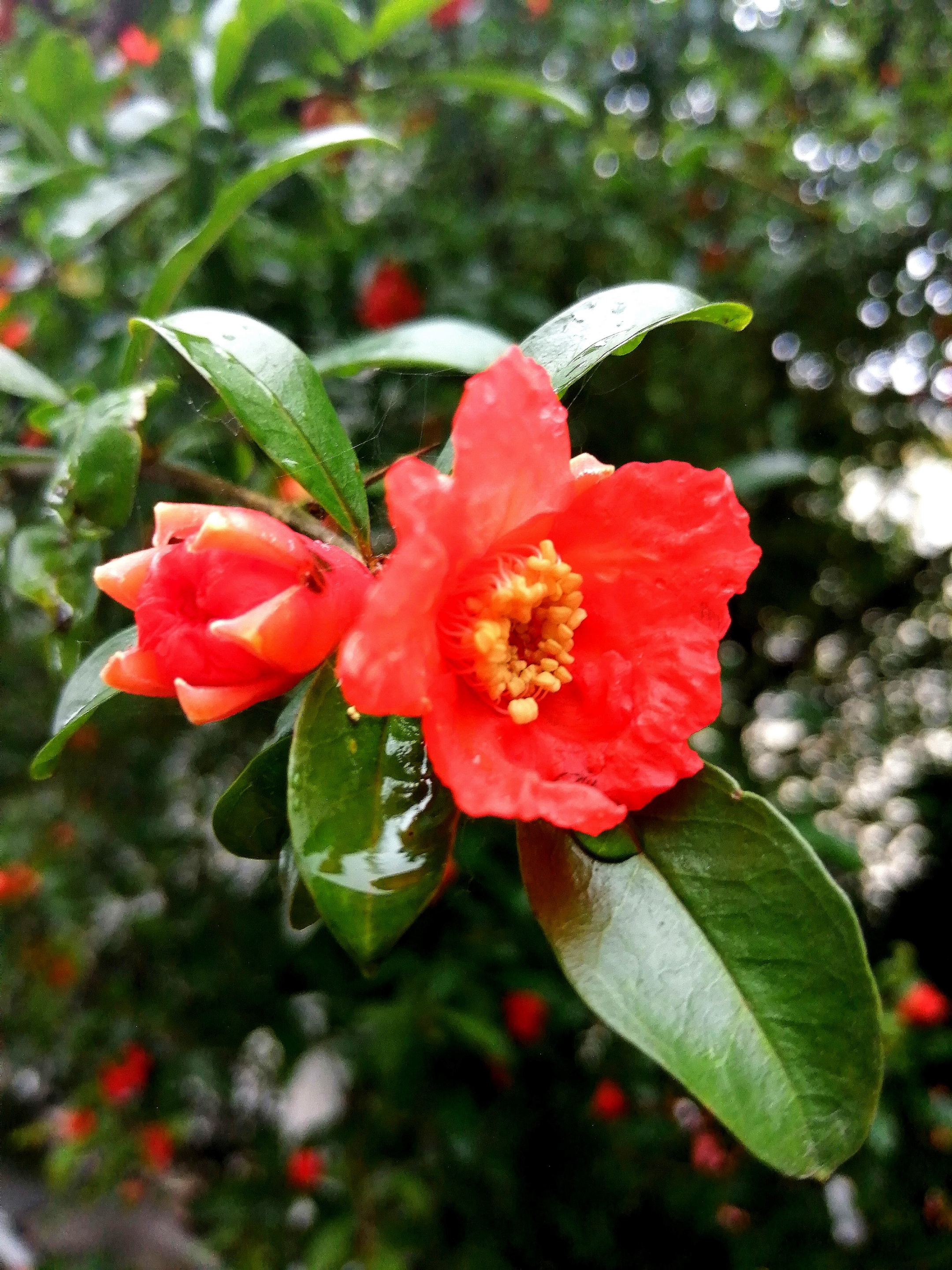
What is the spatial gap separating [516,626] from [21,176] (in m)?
0.88

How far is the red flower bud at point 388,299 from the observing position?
1431 mm

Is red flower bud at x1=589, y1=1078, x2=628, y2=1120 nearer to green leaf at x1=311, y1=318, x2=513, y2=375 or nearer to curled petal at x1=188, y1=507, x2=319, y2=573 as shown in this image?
green leaf at x1=311, y1=318, x2=513, y2=375

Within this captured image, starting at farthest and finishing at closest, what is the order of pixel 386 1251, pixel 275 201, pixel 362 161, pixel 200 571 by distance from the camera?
pixel 362 161 < pixel 386 1251 < pixel 275 201 < pixel 200 571

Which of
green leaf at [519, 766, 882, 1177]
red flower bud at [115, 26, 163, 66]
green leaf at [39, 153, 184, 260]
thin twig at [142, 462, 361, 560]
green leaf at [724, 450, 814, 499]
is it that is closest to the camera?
green leaf at [519, 766, 882, 1177]

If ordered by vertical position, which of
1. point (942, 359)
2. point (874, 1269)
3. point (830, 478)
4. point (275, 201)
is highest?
point (275, 201)

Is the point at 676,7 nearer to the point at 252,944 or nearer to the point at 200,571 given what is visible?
the point at 200,571

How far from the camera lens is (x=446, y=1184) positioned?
1.45 metres

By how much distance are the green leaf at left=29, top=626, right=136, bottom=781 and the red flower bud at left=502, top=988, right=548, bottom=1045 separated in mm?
1053

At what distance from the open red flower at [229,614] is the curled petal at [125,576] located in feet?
0.04

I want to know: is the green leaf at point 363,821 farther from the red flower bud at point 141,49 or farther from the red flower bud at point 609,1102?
the red flower bud at point 141,49

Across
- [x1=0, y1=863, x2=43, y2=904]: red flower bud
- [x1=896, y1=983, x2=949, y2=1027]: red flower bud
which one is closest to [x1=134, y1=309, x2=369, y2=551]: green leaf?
[x1=896, y1=983, x2=949, y2=1027]: red flower bud

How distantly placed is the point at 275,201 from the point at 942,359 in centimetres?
124

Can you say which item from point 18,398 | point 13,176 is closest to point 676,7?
point 13,176

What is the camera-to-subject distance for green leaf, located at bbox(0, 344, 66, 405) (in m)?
0.69
